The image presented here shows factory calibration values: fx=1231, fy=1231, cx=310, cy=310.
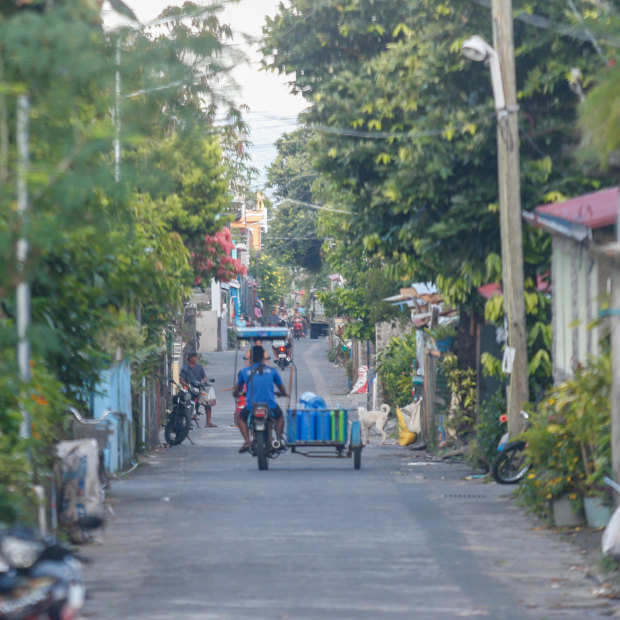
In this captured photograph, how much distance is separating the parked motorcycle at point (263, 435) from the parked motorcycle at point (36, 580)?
11505 mm

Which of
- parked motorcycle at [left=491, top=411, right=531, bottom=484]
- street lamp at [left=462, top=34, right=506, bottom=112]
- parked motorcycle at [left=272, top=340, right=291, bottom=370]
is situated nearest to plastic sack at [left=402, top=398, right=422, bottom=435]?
parked motorcycle at [left=491, top=411, right=531, bottom=484]

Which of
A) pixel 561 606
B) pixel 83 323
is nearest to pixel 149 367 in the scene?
pixel 83 323

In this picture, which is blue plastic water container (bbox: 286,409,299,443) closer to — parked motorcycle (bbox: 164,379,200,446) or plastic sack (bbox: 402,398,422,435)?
parked motorcycle (bbox: 164,379,200,446)

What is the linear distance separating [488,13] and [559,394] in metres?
7.72

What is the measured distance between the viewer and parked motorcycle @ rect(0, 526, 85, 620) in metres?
6.46

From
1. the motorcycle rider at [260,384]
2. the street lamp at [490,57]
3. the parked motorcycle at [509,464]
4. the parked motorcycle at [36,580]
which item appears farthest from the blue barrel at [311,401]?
the parked motorcycle at [36,580]

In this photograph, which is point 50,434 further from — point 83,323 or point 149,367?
point 149,367

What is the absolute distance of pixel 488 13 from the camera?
18.3 meters

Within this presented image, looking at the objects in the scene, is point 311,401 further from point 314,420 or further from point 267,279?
point 267,279

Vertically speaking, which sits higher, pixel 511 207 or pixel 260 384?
pixel 511 207

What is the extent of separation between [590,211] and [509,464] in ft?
15.0

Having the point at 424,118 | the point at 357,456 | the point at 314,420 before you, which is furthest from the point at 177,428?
the point at 424,118

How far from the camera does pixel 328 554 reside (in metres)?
10.5

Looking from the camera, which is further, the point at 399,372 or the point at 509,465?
the point at 399,372
